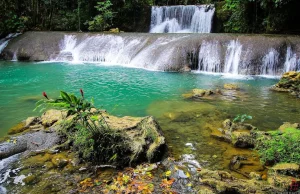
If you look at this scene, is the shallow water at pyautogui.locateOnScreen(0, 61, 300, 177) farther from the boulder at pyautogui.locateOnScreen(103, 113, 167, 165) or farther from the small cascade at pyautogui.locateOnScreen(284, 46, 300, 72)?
the small cascade at pyautogui.locateOnScreen(284, 46, 300, 72)

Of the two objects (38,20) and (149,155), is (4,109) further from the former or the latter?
(38,20)

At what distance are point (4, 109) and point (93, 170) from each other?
4402 mm

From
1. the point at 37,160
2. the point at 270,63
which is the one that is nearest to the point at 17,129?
the point at 37,160

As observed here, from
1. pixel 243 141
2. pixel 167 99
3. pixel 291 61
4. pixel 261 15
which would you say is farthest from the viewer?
pixel 261 15

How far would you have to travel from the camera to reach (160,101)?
7.38 meters

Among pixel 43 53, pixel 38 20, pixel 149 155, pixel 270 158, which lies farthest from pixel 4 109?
pixel 38 20

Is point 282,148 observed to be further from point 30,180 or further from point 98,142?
point 30,180

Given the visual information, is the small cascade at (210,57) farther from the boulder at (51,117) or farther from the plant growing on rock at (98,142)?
the plant growing on rock at (98,142)

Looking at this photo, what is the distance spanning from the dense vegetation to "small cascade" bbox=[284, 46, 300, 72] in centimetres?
438

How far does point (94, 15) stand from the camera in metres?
21.0

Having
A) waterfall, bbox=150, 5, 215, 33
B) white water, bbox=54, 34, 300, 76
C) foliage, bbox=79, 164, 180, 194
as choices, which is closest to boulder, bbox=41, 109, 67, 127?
foliage, bbox=79, 164, 180, 194

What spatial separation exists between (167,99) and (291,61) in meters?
6.52

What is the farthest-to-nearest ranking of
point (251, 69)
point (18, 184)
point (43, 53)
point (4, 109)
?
1. point (43, 53)
2. point (251, 69)
3. point (4, 109)
4. point (18, 184)

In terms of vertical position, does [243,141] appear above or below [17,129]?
above
